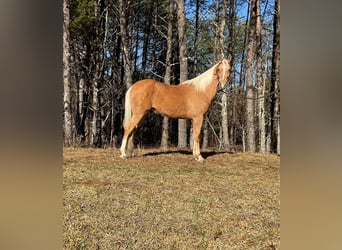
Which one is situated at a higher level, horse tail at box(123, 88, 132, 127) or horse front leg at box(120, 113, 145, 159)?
horse tail at box(123, 88, 132, 127)

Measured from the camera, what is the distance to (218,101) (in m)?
1.94

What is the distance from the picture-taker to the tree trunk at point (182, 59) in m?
1.88

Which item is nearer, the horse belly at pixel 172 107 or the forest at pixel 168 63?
the forest at pixel 168 63

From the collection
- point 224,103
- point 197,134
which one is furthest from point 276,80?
point 197,134

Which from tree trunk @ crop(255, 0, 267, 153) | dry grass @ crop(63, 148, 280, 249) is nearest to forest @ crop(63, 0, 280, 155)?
tree trunk @ crop(255, 0, 267, 153)

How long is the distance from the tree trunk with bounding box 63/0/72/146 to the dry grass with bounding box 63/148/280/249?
101mm

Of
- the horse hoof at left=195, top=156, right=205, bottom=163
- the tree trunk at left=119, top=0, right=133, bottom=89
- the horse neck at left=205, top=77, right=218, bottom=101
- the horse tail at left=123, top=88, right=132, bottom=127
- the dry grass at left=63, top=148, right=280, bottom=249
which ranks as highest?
the tree trunk at left=119, top=0, right=133, bottom=89

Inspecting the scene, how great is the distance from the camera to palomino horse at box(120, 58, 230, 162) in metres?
1.89

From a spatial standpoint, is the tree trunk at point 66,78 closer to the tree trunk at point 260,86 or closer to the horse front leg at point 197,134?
the horse front leg at point 197,134

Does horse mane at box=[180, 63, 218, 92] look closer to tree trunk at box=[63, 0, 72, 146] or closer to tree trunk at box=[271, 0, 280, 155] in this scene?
tree trunk at box=[271, 0, 280, 155]

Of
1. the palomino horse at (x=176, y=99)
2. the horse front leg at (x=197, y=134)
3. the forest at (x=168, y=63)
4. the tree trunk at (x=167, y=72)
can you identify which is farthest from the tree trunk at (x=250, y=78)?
the tree trunk at (x=167, y=72)

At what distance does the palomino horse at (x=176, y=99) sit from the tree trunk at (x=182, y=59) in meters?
0.04

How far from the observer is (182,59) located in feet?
6.32
